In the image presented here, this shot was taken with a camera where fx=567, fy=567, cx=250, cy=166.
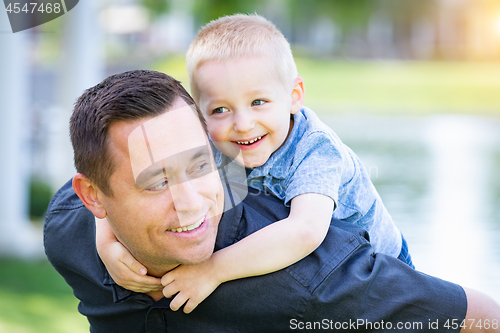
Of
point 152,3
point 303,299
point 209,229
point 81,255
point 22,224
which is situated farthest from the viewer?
point 152,3

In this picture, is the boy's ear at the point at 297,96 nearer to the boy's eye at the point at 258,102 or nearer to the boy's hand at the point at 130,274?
the boy's eye at the point at 258,102

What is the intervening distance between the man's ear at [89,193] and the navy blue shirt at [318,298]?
254 millimetres

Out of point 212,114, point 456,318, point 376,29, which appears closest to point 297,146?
point 212,114

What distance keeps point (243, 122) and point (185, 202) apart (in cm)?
49

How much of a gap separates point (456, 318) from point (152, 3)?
51.0ft

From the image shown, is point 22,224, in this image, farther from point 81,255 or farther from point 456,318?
point 456,318

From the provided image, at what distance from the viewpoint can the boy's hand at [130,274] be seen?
5.38 feet

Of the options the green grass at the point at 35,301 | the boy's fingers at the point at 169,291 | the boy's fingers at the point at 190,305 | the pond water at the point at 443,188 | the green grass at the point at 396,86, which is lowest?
the green grass at the point at 396,86

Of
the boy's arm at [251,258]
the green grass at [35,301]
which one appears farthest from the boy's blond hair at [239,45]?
the green grass at [35,301]

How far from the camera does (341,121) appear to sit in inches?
766

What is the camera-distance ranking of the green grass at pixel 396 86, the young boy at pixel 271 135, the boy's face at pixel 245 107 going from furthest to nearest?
the green grass at pixel 396 86 → the boy's face at pixel 245 107 → the young boy at pixel 271 135

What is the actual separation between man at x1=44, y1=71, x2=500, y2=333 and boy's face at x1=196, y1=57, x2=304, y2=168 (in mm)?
266

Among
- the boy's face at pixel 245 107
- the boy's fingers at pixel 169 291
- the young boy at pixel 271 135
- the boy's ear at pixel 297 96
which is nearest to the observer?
the boy's fingers at pixel 169 291

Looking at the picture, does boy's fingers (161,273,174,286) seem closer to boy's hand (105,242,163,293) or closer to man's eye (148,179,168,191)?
boy's hand (105,242,163,293)
